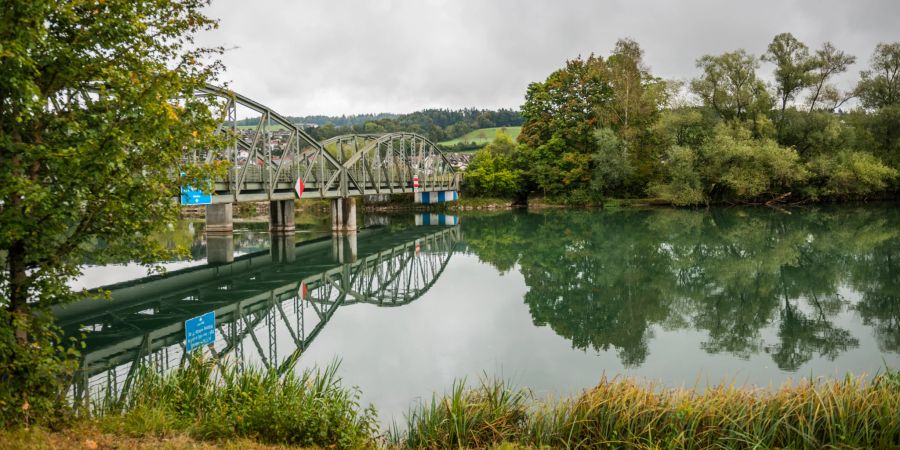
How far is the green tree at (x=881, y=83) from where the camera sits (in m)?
60.8

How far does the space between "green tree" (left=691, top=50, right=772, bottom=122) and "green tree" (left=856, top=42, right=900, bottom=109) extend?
10.6 meters

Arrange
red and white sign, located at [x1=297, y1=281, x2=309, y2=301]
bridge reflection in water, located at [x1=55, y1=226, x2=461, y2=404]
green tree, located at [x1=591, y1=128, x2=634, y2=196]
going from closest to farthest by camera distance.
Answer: bridge reflection in water, located at [x1=55, y1=226, x2=461, y2=404] < red and white sign, located at [x1=297, y1=281, x2=309, y2=301] < green tree, located at [x1=591, y1=128, x2=634, y2=196]

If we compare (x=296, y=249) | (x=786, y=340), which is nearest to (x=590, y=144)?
(x=296, y=249)

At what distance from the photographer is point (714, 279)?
77.1 feet

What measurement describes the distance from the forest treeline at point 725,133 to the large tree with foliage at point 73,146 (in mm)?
56586

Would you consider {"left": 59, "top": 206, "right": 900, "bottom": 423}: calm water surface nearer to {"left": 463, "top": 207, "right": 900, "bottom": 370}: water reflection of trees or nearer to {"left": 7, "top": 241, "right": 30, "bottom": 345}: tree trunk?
{"left": 463, "top": 207, "right": 900, "bottom": 370}: water reflection of trees

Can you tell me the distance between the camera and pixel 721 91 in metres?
60.7

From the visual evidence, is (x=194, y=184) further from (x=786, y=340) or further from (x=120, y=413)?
(x=786, y=340)

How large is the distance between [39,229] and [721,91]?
63.2 meters

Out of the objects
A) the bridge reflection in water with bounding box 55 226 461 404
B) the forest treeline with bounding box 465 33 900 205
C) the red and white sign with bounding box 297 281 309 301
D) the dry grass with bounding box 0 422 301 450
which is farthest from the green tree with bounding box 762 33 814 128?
the dry grass with bounding box 0 422 301 450

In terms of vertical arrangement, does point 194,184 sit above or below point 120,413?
above

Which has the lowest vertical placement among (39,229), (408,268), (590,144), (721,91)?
(408,268)

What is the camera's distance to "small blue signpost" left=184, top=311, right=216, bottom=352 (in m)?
14.8

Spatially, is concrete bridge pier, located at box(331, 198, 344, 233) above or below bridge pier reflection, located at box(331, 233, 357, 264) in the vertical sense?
above
